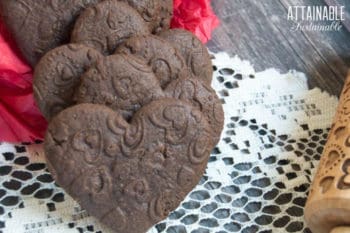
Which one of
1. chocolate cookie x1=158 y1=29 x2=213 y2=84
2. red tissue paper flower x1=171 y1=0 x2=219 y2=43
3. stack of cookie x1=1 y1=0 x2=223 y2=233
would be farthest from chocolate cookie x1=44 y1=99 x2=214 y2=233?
red tissue paper flower x1=171 y1=0 x2=219 y2=43

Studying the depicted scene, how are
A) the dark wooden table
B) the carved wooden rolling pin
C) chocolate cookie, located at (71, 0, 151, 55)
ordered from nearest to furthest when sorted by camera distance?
1. the carved wooden rolling pin
2. chocolate cookie, located at (71, 0, 151, 55)
3. the dark wooden table

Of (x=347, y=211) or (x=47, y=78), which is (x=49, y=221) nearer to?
(x=47, y=78)

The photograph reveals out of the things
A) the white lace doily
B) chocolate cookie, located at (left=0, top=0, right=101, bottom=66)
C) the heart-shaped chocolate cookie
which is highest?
chocolate cookie, located at (left=0, top=0, right=101, bottom=66)

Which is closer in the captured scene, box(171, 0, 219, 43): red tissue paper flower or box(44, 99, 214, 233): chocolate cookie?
box(44, 99, 214, 233): chocolate cookie

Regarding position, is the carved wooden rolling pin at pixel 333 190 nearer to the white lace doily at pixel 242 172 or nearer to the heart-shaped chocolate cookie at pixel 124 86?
the white lace doily at pixel 242 172

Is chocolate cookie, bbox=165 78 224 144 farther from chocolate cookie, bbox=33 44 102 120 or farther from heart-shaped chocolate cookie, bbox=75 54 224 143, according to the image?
chocolate cookie, bbox=33 44 102 120

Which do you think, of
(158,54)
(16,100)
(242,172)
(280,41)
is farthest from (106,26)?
(280,41)
